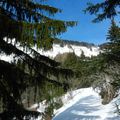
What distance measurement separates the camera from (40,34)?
8172 mm

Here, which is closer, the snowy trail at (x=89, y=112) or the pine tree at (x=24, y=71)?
the pine tree at (x=24, y=71)

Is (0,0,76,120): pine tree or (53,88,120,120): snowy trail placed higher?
(0,0,76,120): pine tree

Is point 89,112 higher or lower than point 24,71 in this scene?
lower

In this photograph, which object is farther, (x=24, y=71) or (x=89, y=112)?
(x=89, y=112)

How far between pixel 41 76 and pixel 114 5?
335cm

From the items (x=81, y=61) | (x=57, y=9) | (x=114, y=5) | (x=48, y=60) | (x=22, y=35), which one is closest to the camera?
(x=22, y=35)

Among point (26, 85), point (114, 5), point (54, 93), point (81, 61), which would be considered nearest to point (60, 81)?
point (54, 93)

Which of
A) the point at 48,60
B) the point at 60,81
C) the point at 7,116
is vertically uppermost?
the point at 48,60

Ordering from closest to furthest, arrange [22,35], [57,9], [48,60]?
1. [22,35]
2. [57,9]
3. [48,60]

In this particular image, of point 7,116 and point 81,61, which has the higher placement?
point 81,61

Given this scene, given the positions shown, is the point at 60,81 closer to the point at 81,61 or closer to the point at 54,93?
the point at 54,93

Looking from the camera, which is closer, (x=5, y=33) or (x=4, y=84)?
(x=5, y=33)

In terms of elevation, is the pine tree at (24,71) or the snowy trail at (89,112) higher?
the pine tree at (24,71)

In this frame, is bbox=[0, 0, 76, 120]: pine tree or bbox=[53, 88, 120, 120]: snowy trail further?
bbox=[53, 88, 120, 120]: snowy trail
